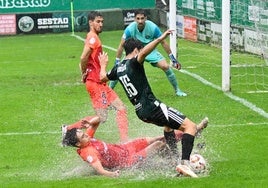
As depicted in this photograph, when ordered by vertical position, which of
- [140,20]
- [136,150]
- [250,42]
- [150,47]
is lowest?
[250,42]

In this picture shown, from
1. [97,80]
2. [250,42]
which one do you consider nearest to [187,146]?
[97,80]

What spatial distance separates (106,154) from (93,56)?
2.63 metres

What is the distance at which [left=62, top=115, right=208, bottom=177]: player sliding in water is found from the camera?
11.4 m

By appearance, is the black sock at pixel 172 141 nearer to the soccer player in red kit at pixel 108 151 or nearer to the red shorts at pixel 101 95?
the soccer player in red kit at pixel 108 151

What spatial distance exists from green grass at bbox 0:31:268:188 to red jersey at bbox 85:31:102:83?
3.38 ft

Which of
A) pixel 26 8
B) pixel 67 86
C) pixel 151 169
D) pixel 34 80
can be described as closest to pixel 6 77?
pixel 34 80

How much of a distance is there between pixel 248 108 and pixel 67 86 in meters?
5.88

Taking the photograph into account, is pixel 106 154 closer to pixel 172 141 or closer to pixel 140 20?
pixel 172 141

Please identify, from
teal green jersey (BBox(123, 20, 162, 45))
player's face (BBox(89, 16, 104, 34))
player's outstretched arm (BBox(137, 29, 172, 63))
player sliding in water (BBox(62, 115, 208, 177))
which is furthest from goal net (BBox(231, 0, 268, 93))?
player's outstretched arm (BBox(137, 29, 172, 63))

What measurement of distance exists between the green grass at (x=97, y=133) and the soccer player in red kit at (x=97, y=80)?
485 mm

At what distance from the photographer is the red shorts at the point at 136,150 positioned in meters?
11.7

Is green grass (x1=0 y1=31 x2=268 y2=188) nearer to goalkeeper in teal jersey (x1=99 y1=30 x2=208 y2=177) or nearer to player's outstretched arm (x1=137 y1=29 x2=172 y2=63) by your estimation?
goalkeeper in teal jersey (x1=99 y1=30 x2=208 y2=177)

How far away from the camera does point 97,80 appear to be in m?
13.9

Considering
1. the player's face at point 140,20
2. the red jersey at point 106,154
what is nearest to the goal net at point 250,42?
the player's face at point 140,20
